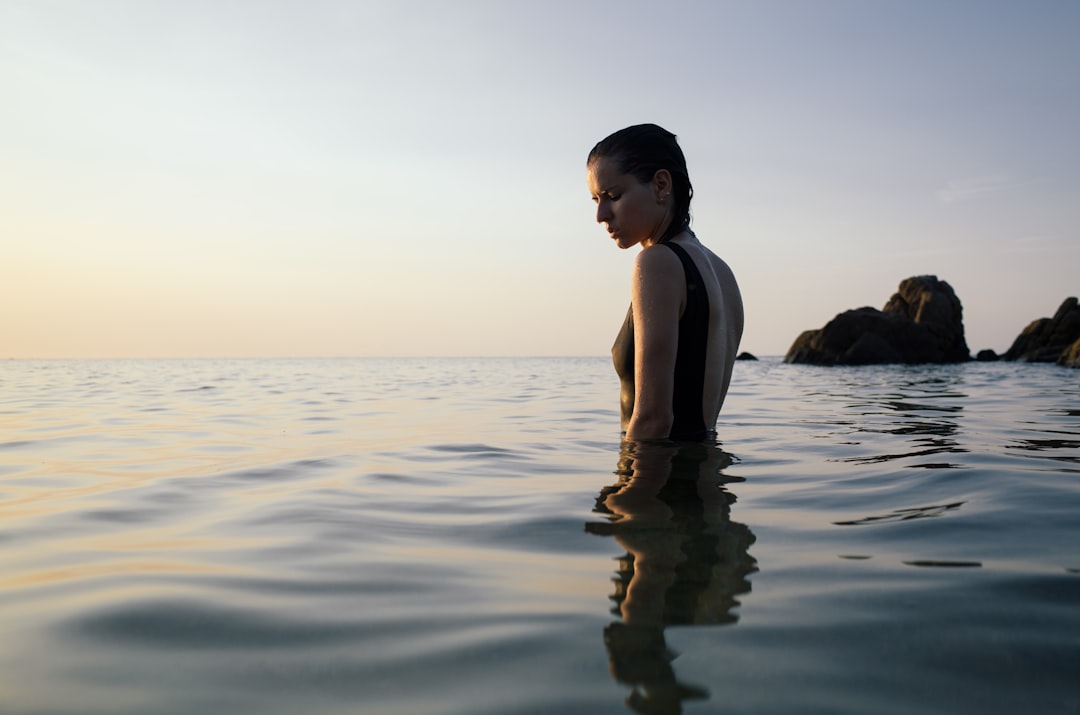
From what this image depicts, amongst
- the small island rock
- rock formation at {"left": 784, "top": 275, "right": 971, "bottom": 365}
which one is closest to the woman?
the small island rock

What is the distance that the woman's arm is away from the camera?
3.16 metres

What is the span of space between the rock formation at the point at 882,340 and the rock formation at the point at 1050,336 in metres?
3.53

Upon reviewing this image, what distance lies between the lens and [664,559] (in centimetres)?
191

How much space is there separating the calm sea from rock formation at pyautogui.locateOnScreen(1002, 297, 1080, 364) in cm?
3067

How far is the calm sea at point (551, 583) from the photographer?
3.99 ft

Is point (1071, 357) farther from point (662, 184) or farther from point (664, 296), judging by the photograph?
point (664, 296)

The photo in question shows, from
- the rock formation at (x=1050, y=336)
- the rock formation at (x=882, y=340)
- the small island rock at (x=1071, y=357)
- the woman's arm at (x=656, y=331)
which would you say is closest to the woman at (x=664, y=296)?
the woman's arm at (x=656, y=331)

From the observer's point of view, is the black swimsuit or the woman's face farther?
the woman's face

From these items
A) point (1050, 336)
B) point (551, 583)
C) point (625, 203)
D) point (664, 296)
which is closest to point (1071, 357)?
point (1050, 336)

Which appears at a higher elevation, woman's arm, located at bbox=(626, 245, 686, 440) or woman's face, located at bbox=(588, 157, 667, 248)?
woman's face, located at bbox=(588, 157, 667, 248)

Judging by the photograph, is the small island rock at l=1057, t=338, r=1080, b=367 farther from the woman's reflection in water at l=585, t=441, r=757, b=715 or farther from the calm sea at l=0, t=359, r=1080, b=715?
the woman's reflection in water at l=585, t=441, r=757, b=715

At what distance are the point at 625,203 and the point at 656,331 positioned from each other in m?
0.82

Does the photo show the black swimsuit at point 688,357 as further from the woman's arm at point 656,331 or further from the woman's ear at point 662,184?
the woman's ear at point 662,184

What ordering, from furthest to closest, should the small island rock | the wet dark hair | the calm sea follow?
the small island rock → the wet dark hair → the calm sea
